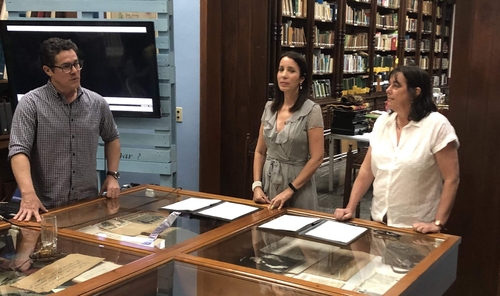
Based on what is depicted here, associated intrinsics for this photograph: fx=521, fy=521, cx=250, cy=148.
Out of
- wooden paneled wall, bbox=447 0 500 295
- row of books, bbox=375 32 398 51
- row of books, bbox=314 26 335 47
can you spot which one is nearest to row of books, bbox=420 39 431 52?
row of books, bbox=375 32 398 51

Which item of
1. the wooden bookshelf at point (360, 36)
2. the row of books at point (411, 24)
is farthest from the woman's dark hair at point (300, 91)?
the row of books at point (411, 24)

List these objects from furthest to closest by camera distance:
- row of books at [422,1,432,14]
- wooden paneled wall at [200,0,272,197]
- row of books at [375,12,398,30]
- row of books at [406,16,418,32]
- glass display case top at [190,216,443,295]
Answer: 1. row of books at [422,1,432,14]
2. row of books at [406,16,418,32]
3. row of books at [375,12,398,30]
4. wooden paneled wall at [200,0,272,197]
5. glass display case top at [190,216,443,295]

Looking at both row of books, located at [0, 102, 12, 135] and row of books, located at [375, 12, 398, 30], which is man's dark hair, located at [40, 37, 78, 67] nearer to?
row of books, located at [0, 102, 12, 135]

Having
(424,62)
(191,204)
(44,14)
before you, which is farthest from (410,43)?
(191,204)

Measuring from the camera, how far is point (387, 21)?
8.59 metres

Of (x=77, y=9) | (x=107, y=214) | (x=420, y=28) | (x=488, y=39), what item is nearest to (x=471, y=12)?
(x=488, y=39)

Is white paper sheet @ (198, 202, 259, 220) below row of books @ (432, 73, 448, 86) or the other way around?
below

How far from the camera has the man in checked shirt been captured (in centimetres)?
220

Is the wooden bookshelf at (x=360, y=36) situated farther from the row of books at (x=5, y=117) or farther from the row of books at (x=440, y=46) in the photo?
the row of books at (x=5, y=117)

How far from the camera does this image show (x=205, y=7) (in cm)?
374

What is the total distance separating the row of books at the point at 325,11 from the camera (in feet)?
23.2

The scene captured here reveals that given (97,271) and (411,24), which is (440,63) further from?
(97,271)

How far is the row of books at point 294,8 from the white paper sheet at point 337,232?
4.67 m

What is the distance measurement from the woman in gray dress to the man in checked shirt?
2.71 feet
